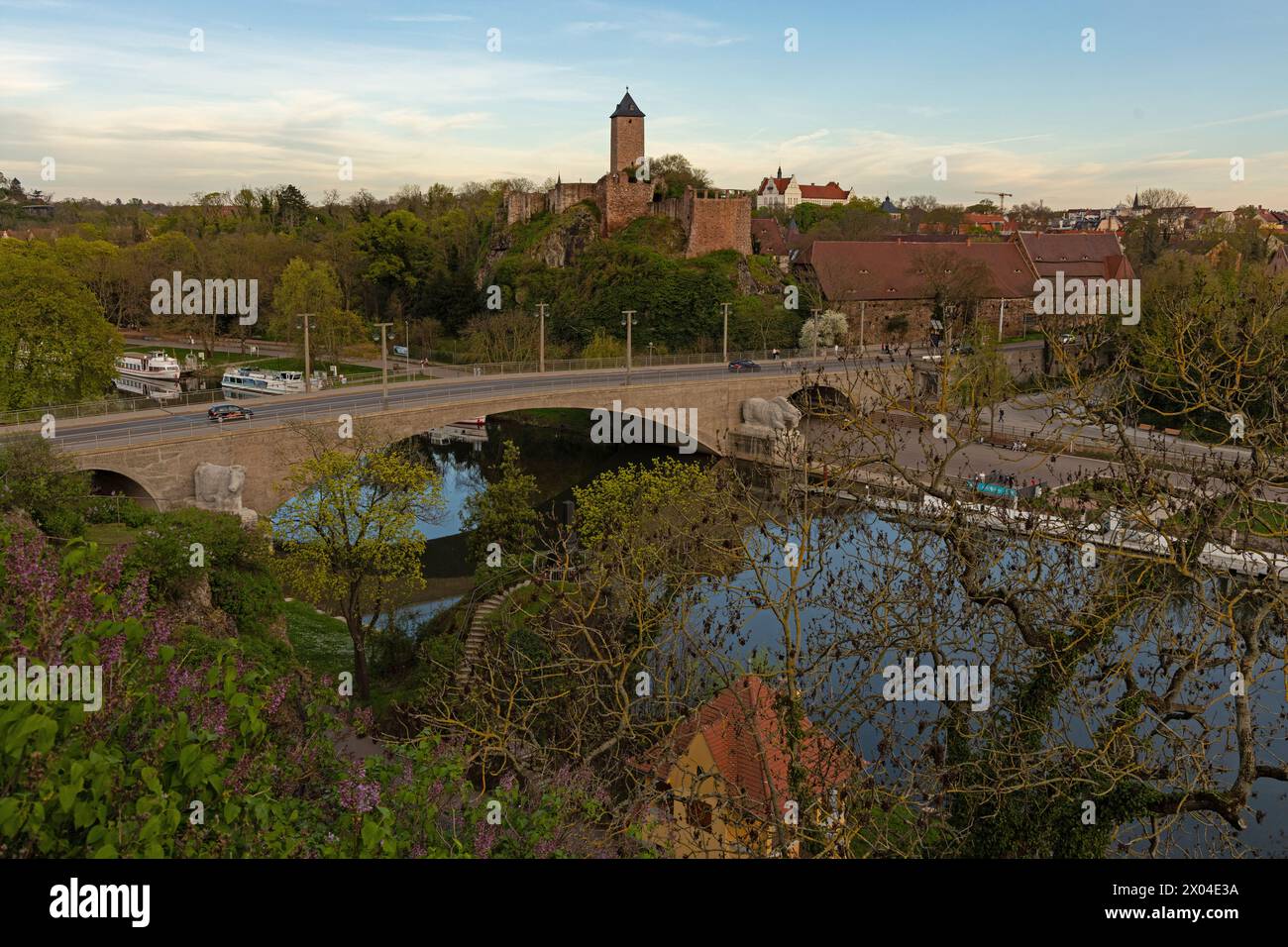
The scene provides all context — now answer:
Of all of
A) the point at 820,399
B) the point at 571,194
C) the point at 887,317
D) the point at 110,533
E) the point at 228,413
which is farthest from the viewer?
the point at 571,194

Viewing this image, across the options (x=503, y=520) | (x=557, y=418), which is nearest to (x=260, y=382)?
(x=557, y=418)

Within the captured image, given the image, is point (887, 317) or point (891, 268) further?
point (891, 268)

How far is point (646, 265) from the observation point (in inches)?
2662

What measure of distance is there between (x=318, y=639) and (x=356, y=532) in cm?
300

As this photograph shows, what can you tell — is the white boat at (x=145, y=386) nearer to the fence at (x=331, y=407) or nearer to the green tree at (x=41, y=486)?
the fence at (x=331, y=407)

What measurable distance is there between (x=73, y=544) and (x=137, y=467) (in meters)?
25.1

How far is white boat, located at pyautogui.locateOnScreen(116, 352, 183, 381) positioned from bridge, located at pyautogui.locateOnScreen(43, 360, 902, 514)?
23.6 m

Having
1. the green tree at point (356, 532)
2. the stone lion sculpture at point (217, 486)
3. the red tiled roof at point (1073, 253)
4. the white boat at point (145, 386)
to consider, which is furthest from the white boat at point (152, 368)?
the red tiled roof at point (1073, 253)

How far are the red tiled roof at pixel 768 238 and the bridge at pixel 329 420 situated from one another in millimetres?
25317

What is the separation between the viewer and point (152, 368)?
59.2m

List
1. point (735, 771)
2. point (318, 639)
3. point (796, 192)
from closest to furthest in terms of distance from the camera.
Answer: point (735, 771) < point (318, 639) < point (796, 192)

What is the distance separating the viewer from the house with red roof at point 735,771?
28.6ft

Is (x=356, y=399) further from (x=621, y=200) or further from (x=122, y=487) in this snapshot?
(x=621, y=200)
